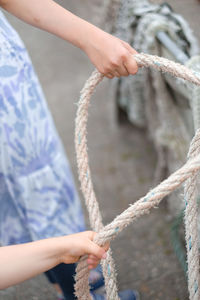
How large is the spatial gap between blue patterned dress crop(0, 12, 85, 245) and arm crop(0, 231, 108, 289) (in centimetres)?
33

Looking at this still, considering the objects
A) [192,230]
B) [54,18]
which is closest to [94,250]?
[192,230]

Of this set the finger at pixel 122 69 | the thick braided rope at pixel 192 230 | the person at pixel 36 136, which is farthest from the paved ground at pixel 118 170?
the finger at pixel 122 69

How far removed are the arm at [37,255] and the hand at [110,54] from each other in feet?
1.14

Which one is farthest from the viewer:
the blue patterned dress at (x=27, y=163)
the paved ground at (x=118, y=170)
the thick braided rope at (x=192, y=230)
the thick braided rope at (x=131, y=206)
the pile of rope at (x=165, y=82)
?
the paved ground at (x=118, y=170)

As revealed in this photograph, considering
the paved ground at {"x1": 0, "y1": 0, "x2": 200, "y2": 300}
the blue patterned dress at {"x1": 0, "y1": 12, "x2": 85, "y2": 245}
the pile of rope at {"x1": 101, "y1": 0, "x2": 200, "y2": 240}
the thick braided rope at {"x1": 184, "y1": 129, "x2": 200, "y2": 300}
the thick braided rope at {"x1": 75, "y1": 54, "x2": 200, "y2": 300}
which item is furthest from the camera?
the paved ground at {"x1": 0, "y1": 0, "x2": 200, "y2": 300}

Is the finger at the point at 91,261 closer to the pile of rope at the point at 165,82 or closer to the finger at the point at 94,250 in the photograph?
the finger at the point at 94,250

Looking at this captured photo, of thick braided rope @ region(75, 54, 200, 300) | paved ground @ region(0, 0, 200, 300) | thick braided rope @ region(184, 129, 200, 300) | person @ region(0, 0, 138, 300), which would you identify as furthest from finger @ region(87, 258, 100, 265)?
paved ground @ region(0, 0, 200, 300)

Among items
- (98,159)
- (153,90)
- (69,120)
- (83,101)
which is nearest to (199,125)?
(83,101)

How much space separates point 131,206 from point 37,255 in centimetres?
18

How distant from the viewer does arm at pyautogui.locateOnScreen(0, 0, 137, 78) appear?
737 mm

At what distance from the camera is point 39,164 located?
37.6 inches

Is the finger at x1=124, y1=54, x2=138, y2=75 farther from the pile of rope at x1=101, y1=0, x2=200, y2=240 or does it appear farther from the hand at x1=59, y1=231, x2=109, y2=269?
the hand at x1=59, y1=231, x2=109, y2=269

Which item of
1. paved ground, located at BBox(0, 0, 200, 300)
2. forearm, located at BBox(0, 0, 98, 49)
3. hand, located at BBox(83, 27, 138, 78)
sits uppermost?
forearm, located at BBox(0, 0, 98, 49)

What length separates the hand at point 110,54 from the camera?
73 centimetres
